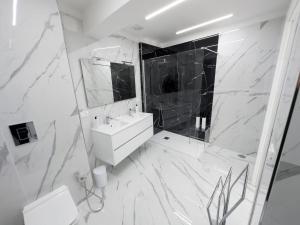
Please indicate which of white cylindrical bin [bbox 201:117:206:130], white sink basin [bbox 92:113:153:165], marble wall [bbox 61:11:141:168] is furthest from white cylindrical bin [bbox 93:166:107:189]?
white cylindrical bin [bbox 201:117:206:130]

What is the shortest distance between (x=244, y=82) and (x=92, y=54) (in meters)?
2.61

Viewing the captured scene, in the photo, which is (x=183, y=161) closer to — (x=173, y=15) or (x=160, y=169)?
(x=160, y=169)

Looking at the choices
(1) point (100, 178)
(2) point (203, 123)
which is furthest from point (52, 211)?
(2) point (203, 123)

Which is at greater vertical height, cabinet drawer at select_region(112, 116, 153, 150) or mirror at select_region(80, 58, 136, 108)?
mirror at select_region(80, 58, 136, 108)

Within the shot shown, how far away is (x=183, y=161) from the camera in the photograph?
94.8 inches

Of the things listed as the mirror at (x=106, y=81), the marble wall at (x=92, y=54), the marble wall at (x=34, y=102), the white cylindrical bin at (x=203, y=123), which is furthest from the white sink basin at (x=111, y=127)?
the white cylindrical bin at (x=203, y=123)

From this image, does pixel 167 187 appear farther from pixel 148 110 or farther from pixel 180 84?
pixel 180 84

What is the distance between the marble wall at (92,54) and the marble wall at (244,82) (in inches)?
68.8

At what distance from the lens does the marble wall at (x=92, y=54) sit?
1.75 m

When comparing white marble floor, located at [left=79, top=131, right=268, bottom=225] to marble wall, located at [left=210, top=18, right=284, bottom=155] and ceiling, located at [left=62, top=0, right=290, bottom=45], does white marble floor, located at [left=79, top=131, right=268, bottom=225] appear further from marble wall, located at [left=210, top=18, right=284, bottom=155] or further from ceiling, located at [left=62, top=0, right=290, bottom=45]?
ceiling, located at [left=62, top=0, right=290, bottom=45]

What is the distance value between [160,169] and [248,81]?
217 cm

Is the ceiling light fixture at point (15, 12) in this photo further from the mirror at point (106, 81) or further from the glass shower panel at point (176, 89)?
the glass shower panel at point (176, 89)

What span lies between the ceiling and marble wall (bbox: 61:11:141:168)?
180 mm

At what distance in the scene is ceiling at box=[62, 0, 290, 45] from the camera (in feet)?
4.05
